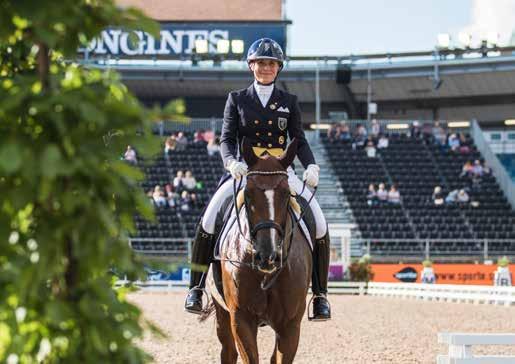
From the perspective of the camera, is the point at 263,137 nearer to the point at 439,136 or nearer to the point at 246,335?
the point at 246,335

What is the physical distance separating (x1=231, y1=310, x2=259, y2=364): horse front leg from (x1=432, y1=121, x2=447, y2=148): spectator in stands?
39042mm

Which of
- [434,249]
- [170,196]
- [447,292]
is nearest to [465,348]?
[447,292]

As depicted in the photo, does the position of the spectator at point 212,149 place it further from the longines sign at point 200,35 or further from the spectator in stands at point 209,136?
the longines sign at point 200,35

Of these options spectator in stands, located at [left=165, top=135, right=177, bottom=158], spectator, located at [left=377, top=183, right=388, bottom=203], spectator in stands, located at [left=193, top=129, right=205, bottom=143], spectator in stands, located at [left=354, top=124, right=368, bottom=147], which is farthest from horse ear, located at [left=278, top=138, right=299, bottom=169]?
spectator in stands, located at [left=354, top=124, right=368, bottom=147]

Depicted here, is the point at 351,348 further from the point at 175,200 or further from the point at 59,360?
the point at 175,200

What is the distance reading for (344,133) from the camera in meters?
46.7

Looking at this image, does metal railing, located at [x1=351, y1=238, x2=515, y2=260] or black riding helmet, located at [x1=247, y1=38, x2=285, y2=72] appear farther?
metal railing, located at [x1=351, y1=238, x2=515, y2=260]

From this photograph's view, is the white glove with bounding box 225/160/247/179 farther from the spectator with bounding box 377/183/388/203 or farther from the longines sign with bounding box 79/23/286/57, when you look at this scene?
the longines sign with bounding box 79/23/286/57

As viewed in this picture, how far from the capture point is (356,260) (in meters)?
35.2

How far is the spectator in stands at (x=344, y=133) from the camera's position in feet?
153

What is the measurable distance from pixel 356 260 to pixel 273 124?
2645 cm

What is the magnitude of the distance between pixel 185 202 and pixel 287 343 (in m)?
30.9

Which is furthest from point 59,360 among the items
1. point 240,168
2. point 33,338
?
point 240,168

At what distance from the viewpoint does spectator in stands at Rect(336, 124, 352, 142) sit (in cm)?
4650
